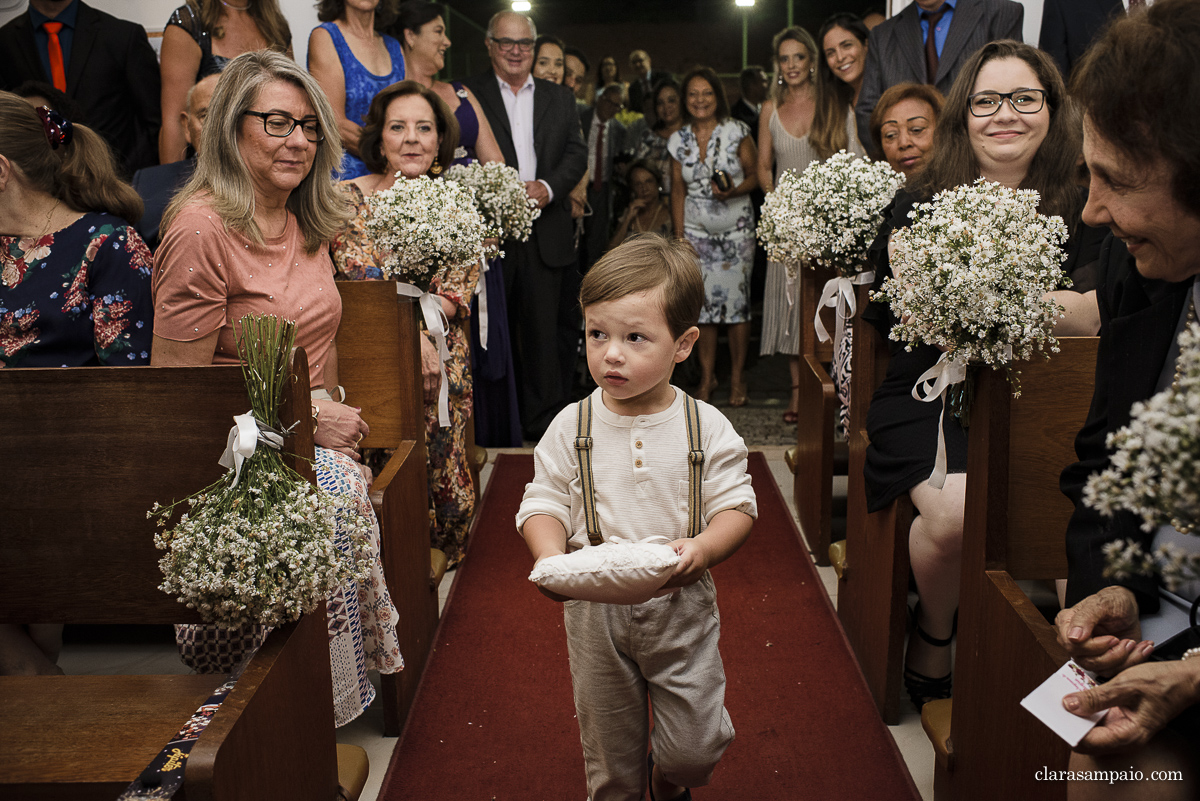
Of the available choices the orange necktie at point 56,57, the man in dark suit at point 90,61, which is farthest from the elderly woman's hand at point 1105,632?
the orange necktie at point 56,57

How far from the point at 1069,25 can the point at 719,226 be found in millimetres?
2238

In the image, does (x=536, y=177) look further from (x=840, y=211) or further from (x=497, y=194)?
(x=840, y=211)

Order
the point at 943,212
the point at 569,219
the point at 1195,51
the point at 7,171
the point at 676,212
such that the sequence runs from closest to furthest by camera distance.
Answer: the point at 1195,51 < the point at 943,212 < the point at 7,171 < the point at 569,219 < the point at 676,212

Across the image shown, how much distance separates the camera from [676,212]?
625 cm

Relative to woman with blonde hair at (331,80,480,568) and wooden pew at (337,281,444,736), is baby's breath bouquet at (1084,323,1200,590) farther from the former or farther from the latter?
woman with blonde hair at (331,80,480,568)

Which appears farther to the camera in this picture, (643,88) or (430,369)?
(643,88)

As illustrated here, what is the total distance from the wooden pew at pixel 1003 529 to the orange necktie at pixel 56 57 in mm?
4435

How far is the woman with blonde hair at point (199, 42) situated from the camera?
411 cm

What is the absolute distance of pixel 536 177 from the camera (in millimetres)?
5375

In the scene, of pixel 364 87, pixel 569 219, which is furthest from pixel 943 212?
pixel 569 219

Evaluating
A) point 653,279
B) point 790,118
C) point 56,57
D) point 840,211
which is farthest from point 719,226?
point 653,279

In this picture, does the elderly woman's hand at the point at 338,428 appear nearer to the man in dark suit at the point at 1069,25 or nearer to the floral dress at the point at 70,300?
the floral dress at the point at 70,300

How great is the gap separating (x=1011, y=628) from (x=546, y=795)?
49.5 inches

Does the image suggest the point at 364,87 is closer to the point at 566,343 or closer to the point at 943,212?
the point at 566,343
